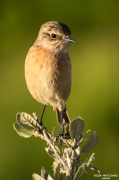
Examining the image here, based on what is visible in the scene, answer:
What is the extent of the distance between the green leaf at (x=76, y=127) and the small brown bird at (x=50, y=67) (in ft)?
5.96

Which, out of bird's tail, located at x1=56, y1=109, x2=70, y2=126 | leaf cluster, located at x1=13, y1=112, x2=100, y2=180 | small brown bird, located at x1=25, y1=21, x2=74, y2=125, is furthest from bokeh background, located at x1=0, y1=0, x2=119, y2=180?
leaf cluster, located at x1=13, y1=112, x2=100, y2=180

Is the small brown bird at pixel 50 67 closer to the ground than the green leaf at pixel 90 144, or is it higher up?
higher up

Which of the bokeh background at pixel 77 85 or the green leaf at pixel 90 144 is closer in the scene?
the green leaf at pixel 90 144

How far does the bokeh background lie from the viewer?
531 cm

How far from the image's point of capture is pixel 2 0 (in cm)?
656

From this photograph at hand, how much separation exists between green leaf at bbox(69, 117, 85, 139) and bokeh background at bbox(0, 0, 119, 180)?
3037 mm

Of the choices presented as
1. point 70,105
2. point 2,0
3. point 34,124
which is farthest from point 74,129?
point 2,0

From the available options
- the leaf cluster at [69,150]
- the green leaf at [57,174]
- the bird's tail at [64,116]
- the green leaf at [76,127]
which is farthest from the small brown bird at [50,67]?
the green leaf at [57,174]

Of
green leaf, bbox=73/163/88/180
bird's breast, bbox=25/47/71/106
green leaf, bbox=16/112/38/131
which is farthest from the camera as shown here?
bird's breast, bbox=25/47/71/106

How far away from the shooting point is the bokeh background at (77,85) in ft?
17.4

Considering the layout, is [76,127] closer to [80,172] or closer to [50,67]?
[80,172]

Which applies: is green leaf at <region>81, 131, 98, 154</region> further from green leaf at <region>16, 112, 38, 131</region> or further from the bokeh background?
the bokeh background

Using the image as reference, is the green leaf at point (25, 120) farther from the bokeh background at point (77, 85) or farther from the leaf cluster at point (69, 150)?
the bokeh background at point (77, 85)

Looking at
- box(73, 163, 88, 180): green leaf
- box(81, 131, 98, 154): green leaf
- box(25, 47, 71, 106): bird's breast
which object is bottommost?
box(73, 163, 88, 180): green leaf
